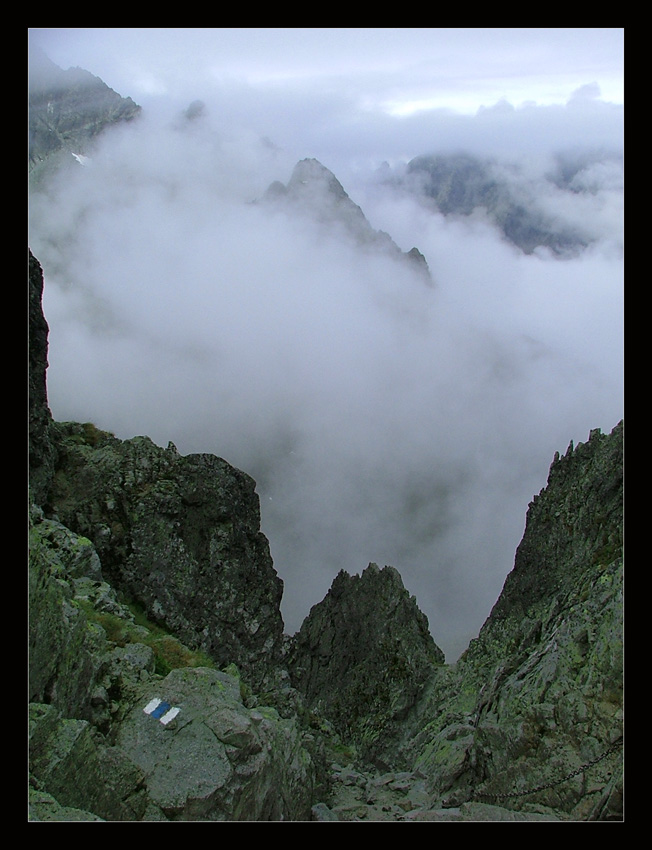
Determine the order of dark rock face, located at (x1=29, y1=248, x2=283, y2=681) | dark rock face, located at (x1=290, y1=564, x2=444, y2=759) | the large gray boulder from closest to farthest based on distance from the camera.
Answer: the large gray boulder → dark rock face, located at (x1=29, y1=248, x2=283, y2=681) → dark rock face, located at (x1=290, y1=564, x2=444, y2=759)

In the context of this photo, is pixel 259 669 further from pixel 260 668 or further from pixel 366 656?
pixel 366 656

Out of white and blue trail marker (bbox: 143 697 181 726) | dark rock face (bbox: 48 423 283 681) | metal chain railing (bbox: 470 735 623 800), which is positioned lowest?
metal chain railing (bbox: 470 735 623 800)

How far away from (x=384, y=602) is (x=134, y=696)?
41090 mm

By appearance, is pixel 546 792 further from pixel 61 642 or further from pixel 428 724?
pixel 428 724

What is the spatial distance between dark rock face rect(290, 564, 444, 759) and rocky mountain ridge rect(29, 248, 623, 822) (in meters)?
0.20

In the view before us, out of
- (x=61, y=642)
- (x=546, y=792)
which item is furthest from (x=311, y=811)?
(x=61, y=642)

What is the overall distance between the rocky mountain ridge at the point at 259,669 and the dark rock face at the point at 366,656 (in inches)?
8.0

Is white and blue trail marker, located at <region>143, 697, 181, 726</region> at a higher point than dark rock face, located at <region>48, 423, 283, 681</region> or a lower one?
lower

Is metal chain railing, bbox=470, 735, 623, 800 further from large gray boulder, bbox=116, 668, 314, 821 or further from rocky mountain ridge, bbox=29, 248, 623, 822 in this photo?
large gray boulder, bbox=116, 668, 314, 821

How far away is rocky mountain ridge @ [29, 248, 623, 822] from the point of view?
14.9 meters

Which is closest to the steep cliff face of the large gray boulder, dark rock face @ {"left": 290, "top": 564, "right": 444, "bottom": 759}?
the large gray boulder

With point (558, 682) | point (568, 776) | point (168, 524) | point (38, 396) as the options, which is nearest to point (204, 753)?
point (568, 776)

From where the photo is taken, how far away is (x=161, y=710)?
54.4 ft

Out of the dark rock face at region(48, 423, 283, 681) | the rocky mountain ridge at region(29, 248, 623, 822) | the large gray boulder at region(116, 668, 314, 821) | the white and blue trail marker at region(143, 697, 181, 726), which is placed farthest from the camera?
the dark rock face at region(48, 423, 283, 681)
